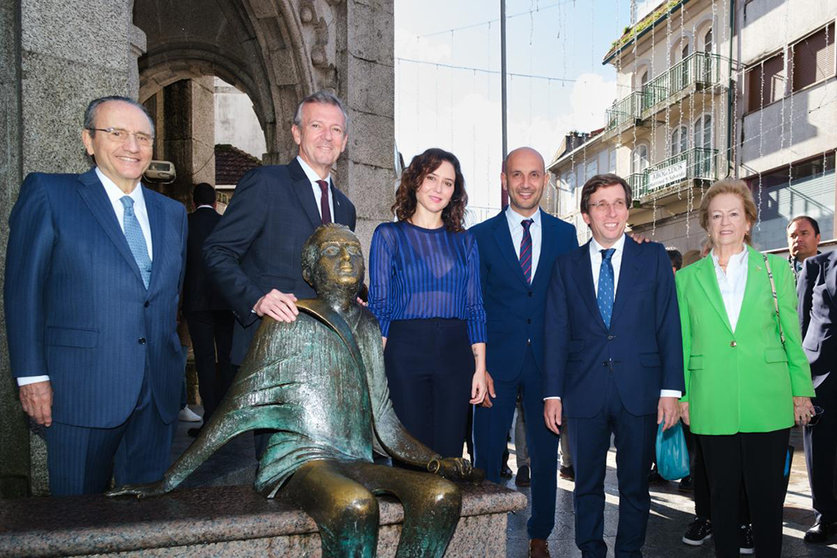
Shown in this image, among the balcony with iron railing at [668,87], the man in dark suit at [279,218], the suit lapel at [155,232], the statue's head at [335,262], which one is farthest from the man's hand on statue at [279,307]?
the balcony with iron railing at [668,87]

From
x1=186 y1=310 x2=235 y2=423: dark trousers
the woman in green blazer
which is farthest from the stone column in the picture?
the woman in green blazer

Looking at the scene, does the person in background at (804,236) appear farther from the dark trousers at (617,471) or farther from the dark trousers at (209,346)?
the dark trousers at (209,346)

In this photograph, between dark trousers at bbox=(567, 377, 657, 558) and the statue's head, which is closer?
the statue's head

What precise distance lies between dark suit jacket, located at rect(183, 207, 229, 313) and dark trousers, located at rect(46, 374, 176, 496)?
2.88 meters

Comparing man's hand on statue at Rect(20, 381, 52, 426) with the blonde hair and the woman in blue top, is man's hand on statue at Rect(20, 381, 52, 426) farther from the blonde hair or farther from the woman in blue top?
the blonde hair

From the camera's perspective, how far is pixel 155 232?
2.98 meters

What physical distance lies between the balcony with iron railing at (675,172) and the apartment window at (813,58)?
369 centimetres

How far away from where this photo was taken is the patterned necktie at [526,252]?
3.98 meters

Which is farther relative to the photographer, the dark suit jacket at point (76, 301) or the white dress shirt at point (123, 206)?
the white dress shirt at point (123, 206)

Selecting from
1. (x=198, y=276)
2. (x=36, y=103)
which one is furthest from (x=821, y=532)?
(x=36, y=103)

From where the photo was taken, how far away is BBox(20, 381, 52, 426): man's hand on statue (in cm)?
265

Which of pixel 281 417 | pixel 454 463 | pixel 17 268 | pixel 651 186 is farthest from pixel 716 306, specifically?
pixel 651 186

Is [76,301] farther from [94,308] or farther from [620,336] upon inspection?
[620,336]

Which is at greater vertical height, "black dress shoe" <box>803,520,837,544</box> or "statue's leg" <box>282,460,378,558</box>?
"statue's leg" <box>282,460,378,558</box>
